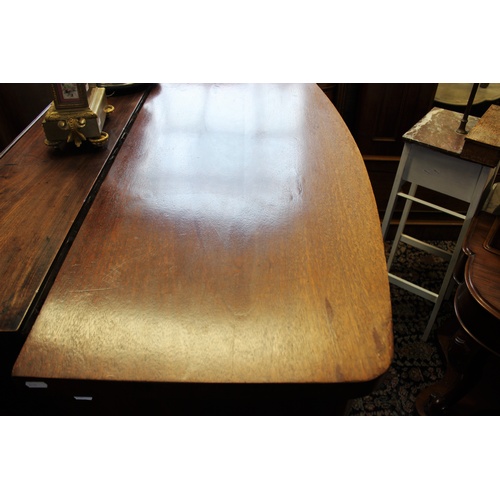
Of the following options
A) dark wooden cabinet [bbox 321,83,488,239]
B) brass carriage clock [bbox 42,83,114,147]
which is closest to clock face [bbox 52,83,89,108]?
brass carriage clock [bbox 42,83,114,147]

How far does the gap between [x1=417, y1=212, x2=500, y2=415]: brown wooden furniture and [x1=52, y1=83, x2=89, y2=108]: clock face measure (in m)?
1.36

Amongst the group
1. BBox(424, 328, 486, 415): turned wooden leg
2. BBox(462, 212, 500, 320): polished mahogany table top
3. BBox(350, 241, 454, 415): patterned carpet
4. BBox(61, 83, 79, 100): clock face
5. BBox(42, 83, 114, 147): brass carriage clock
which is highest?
BBox(61, 83, 79, 100): clock face

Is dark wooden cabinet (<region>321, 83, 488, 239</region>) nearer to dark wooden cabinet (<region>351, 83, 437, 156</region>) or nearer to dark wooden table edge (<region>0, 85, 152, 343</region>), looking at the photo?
dark wooden cabinet (<region>351, 83, 437, 156</region>)

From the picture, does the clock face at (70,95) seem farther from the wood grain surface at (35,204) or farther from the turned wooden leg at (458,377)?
the turned wooden leg at (458,377)

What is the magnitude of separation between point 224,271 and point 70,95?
843 millimetres

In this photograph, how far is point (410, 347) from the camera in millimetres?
2090

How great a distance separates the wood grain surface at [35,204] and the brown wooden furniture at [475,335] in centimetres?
120

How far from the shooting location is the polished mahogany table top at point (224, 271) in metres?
0.74

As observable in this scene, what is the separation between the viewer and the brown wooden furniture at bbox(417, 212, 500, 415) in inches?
49.4

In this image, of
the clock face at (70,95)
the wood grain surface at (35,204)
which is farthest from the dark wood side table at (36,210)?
the clock face at (70,95)

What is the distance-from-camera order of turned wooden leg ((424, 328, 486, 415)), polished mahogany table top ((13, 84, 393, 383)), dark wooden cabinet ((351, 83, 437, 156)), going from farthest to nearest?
dark wooden cabinet ((351, 83, 437, 156)) < turned wooden leg ((424, 328, 486, 415)) < polished mahogany table top ((13, 84, 393, 383))

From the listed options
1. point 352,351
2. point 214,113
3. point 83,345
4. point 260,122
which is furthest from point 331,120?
point 83,345

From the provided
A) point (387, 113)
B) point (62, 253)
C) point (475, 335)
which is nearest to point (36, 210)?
point (62, 253)

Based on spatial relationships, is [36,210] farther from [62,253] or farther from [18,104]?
[18,104]
